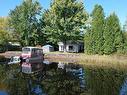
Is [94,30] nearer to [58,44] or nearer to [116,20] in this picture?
[116,20]

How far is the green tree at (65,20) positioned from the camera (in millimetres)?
91938

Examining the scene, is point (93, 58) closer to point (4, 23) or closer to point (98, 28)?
point (98, 28)

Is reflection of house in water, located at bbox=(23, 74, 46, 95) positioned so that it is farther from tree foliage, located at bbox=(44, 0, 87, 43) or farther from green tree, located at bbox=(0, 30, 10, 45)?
green tree, located at bbox=(0, 30, 10, 45)

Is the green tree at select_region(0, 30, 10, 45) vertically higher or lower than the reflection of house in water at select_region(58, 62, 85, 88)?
higher

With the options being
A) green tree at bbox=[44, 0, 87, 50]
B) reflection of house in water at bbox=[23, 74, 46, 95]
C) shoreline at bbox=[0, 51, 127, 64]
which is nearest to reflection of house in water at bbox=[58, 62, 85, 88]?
reflection of house in water at bbox=[23, 74, 46, 95]

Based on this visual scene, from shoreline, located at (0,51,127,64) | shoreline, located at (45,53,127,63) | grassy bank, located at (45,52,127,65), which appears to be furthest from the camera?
shoreline, located at (45,53,127,63)

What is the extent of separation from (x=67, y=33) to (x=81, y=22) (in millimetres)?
6281

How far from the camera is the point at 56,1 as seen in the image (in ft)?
306

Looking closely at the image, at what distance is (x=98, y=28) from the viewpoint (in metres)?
88.9

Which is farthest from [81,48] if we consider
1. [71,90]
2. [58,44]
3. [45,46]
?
[71,90]

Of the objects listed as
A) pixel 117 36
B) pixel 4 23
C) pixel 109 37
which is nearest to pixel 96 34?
pixel 109 37

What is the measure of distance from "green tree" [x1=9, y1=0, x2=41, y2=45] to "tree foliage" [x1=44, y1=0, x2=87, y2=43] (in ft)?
26.8

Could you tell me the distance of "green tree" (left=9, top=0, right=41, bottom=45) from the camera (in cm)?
10081

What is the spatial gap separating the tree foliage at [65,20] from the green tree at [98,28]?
5.04m
